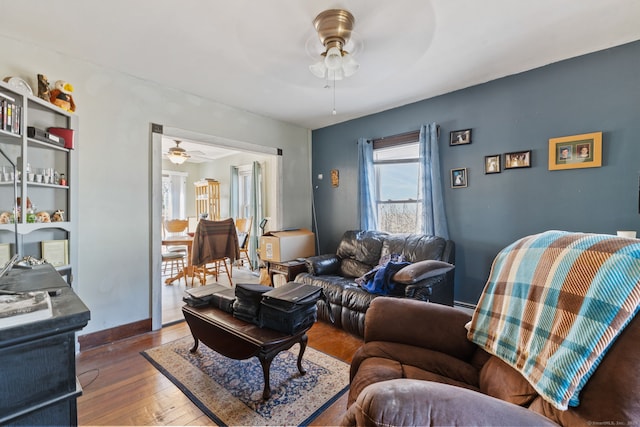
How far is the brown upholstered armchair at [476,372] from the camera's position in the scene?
2.30ft

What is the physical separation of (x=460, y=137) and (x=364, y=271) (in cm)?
180

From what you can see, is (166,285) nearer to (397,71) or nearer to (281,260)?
(281,260)

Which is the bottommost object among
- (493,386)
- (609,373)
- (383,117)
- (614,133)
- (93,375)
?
(93,375)

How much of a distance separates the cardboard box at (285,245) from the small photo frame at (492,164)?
7.68 feet

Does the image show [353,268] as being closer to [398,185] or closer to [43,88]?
[398,185]

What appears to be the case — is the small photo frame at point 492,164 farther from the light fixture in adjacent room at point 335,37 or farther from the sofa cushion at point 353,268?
the light fixture in adjacent room at point 335,37

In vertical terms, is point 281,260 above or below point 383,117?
below

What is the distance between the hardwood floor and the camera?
1590 millimetres

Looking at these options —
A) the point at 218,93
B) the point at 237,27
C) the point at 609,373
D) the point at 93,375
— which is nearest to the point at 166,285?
the point at 93,375

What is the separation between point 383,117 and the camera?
A: 3.67 meters

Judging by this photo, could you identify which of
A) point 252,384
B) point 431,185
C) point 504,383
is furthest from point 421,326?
point 431,185

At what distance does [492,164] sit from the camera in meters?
2.79

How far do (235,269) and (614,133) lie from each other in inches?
221

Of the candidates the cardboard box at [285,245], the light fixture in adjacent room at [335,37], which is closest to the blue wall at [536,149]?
the light fixture in adjacent room at [335,37]
